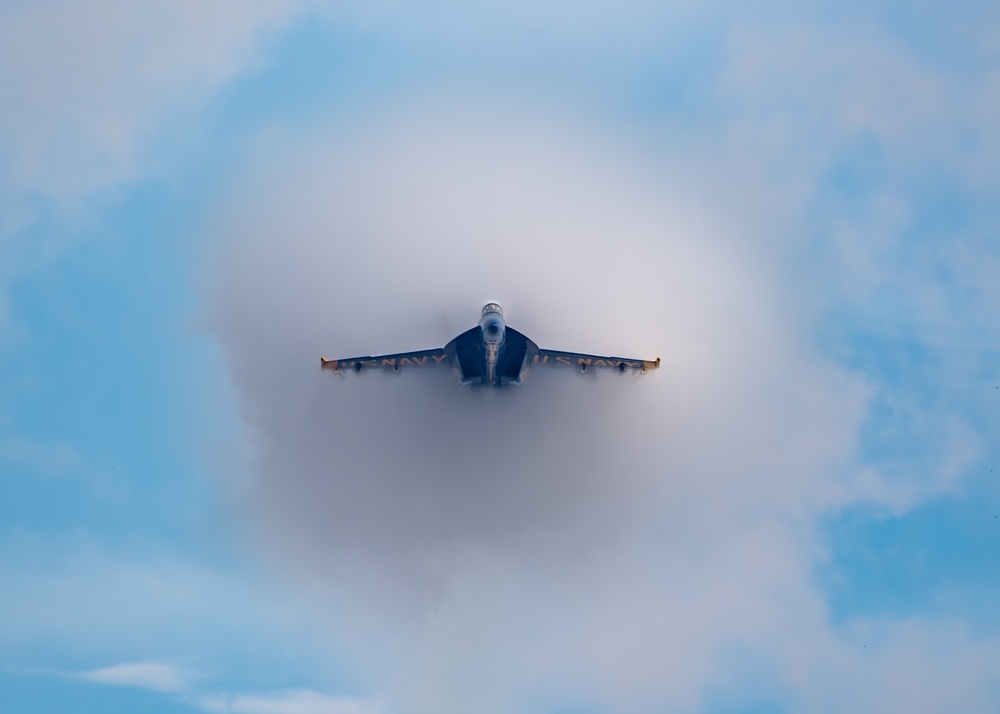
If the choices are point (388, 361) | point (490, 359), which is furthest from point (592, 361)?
point (388, 361)

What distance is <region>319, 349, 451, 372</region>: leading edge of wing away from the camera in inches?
2766

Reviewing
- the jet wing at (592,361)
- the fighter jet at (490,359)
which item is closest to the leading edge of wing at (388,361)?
the fighter jet at (490,359)

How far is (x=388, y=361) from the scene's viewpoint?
71312 millimetres

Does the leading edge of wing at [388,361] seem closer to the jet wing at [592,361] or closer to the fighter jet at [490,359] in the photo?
the fighter jet at [490,359]

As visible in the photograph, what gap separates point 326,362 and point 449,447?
46.6 feet

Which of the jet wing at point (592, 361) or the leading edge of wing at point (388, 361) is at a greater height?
the jet wing at point (592, 361)

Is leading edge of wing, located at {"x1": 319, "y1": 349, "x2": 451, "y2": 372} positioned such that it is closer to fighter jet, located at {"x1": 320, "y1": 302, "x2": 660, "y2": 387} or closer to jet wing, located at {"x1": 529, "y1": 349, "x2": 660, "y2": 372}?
fighter jet, located at {"x1": 320, "y1": 302, "x2": 660, "y2": 387}

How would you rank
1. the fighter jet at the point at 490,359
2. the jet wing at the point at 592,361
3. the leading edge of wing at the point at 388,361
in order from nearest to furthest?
the fighter jet at the point at 490,359, the leading edge of wing at the point at 388,361, the jet wing at the point at 592,361

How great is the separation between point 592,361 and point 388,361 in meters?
18.4

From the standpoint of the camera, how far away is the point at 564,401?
7625cm

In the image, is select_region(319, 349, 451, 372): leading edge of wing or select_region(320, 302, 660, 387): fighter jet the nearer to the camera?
select_region(320, 302, 660, 387): fighter jet

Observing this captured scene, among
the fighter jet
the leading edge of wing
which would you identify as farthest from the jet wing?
the leading edge of wing

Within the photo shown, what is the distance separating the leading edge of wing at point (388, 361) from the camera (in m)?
Answer: 70.2

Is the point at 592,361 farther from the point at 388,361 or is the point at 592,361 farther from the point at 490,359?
the point at 388,361
